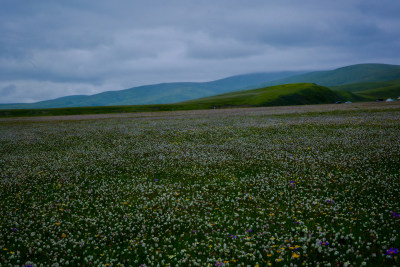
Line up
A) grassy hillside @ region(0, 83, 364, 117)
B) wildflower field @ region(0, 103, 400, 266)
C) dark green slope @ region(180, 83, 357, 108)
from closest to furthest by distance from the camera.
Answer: wildflower field @ region(0, 103, 400, 266), grassy hillside @ region(0, 83, 364, 117), dark green slope @ region(180, 83, 357, 108)

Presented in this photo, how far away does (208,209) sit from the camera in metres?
9.00

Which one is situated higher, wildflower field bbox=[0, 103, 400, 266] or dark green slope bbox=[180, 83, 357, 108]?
dark green slope bbox=[180, 83, 357, 108]

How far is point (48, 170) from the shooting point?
1498 cm

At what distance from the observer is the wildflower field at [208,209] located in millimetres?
6324

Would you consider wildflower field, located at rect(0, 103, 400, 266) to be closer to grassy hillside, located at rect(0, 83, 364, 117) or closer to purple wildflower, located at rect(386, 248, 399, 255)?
purple wildflower, located at rect(386, 248, 399, 255)

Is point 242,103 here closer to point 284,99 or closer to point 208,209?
Result: point 284,99

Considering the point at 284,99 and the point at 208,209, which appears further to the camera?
the point at 284,99

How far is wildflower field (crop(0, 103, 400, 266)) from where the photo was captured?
20.7 feet

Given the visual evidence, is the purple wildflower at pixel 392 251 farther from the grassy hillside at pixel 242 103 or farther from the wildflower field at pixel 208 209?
the grassy hillside at pixel 242 103

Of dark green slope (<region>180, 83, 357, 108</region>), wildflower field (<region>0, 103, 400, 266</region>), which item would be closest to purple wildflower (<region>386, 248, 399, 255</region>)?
wildflower field (<region>0, 103, 400, 266</region>)

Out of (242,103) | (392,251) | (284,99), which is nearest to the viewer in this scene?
(392,251)

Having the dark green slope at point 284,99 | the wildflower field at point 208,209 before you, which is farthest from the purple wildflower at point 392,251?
the dark green slope at point 284,99

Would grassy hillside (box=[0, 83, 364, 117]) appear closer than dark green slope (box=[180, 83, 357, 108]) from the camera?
Yes

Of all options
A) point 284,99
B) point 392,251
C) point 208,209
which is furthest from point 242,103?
point 392,251
